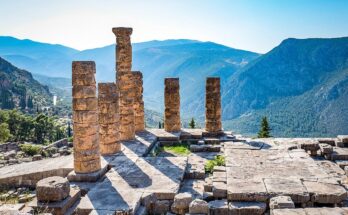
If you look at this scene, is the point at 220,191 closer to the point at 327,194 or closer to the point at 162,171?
the point at 327,194

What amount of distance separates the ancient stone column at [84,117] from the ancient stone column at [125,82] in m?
5.04

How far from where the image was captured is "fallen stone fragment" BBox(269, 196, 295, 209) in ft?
28.7

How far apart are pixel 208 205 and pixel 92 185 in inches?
174

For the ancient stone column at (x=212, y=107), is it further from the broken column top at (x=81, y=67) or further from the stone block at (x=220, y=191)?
the stone block at (x=220, y=191)

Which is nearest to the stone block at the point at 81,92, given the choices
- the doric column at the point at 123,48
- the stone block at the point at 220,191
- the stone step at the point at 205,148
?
the stone block at the point at 220,191

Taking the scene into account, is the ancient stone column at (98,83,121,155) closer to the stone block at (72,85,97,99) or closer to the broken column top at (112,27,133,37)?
the stone block at (72,85,97,99)

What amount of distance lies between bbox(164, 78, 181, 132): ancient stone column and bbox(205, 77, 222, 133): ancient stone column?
176cm

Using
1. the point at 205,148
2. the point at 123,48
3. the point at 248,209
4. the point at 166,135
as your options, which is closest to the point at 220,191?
the point at 248,209

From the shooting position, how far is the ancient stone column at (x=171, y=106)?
68.3 feet

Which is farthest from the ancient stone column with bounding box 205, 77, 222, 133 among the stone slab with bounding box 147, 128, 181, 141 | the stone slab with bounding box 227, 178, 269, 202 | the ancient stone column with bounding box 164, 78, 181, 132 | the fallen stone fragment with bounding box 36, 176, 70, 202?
the fallen stone fragment with bounding box 36, 176, 70, 202

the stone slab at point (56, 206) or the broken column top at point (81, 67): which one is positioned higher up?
the broken column top at point (81, 67)

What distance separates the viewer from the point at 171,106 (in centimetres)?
2092

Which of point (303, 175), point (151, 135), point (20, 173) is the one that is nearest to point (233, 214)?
point (303, 175)

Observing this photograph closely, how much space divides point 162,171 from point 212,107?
8.41m
